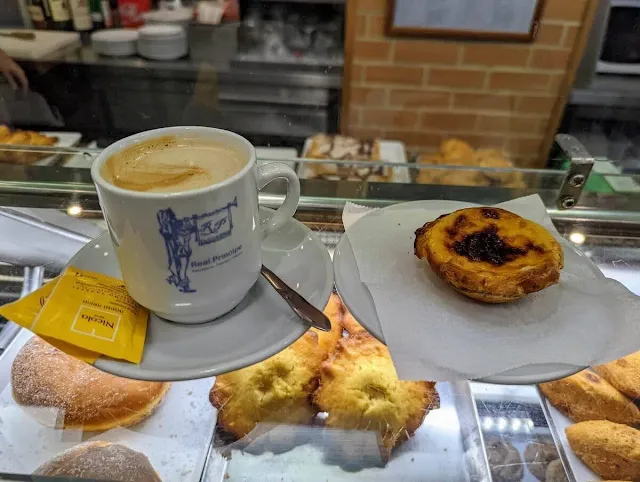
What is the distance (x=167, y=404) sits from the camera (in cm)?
60

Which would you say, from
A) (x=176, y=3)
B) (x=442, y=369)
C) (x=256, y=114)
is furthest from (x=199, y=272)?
(x=176, y=3)

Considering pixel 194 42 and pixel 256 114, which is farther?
pixel 194 42

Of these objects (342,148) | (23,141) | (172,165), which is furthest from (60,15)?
(172,165)

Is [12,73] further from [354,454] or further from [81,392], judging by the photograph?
[354,454]

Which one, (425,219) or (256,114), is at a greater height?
(425,219)

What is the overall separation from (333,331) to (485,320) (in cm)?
20

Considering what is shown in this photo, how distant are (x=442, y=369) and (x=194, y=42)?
1.71 meters

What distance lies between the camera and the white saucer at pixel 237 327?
1.86 ft

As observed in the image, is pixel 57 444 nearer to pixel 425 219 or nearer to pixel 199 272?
pixel 199 272

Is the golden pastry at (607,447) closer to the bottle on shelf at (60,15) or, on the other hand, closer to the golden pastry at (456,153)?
the golden pastry at (456,153)

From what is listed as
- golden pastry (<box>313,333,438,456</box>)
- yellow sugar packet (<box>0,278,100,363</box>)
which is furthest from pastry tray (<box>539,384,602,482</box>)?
yellow sugar packet (<box>0,278,100,363</box>)

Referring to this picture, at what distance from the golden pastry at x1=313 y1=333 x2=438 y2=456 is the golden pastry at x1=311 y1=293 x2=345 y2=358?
2cm

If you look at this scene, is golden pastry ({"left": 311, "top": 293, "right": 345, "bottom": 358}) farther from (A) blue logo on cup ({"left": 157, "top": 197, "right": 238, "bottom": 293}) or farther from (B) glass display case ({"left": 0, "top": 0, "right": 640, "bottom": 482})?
(A) blue logo on cup ({"left": 157, "top": 197, "right": 238, "bottom": 293})

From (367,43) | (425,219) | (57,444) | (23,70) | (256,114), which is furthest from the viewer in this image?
(367,43)
